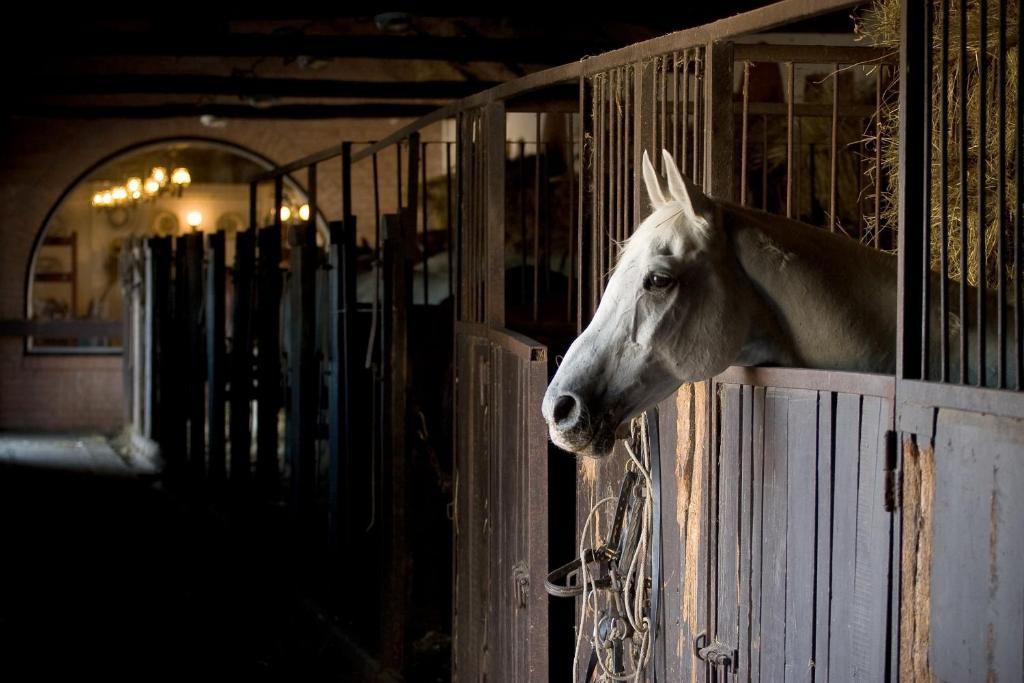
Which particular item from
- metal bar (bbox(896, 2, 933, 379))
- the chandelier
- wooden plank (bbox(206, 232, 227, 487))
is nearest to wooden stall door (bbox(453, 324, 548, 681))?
metal bar (bbox(896, 2, 933, 379))

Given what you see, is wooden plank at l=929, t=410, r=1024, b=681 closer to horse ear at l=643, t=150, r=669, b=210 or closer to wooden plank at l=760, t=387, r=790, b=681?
wooden plank at l=760, t=387, r=790, b=681

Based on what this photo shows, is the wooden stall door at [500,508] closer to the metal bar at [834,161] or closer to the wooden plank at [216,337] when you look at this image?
the metal bar at [834,161]

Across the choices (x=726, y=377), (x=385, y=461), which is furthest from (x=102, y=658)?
(x=726, y=377)

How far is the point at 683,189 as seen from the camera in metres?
2.22

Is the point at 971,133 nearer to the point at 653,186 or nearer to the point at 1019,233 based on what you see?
the point at 653,186

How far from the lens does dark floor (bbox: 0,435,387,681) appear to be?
5.26 m

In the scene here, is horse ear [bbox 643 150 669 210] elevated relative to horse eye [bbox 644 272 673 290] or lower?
elevated

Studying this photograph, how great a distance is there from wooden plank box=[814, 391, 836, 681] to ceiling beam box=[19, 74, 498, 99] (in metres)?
8.58

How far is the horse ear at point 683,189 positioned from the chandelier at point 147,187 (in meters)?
11.4

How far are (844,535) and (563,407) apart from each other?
0.58 metres

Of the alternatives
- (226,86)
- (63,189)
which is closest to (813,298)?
(226,86)

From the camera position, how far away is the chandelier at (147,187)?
13.3m

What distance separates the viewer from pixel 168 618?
235 inches

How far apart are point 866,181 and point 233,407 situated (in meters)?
4.35
